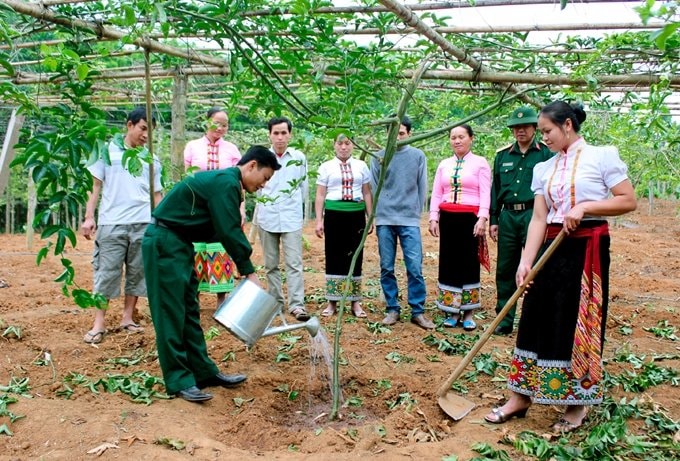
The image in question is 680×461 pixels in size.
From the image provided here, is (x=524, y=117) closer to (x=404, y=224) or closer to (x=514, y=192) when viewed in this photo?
(x=514, y=192)

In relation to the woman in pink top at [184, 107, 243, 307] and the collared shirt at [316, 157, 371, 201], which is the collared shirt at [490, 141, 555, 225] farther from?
the woman in pink top at [184, 107, 243, 307]

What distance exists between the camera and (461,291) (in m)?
5.59

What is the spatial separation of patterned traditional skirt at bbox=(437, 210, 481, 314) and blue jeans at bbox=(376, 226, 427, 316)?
22 cm

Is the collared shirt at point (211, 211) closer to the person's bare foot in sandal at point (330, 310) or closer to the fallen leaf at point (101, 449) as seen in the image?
the fallen leaf at point (101, 449)

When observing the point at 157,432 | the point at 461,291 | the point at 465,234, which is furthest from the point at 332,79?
the point at 157,432

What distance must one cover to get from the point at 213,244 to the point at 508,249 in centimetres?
247

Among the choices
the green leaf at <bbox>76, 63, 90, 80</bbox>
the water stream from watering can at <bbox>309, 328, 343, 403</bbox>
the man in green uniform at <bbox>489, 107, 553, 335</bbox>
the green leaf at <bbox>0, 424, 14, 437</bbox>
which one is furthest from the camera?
the man in green uniform at <bbox>489, 107, 553, 335</bbox>

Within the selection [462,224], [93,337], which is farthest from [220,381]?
[462,224]

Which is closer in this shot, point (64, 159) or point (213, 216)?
point (64, 159)

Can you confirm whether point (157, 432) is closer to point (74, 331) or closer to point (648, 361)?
point (74, 331)

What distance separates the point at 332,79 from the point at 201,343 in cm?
230

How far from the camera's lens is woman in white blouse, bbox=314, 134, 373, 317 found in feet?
18.9

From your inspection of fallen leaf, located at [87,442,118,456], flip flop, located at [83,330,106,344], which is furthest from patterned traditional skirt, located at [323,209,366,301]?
fallen leaf, located at [87,442,118,456]

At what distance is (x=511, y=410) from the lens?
3498 mm
